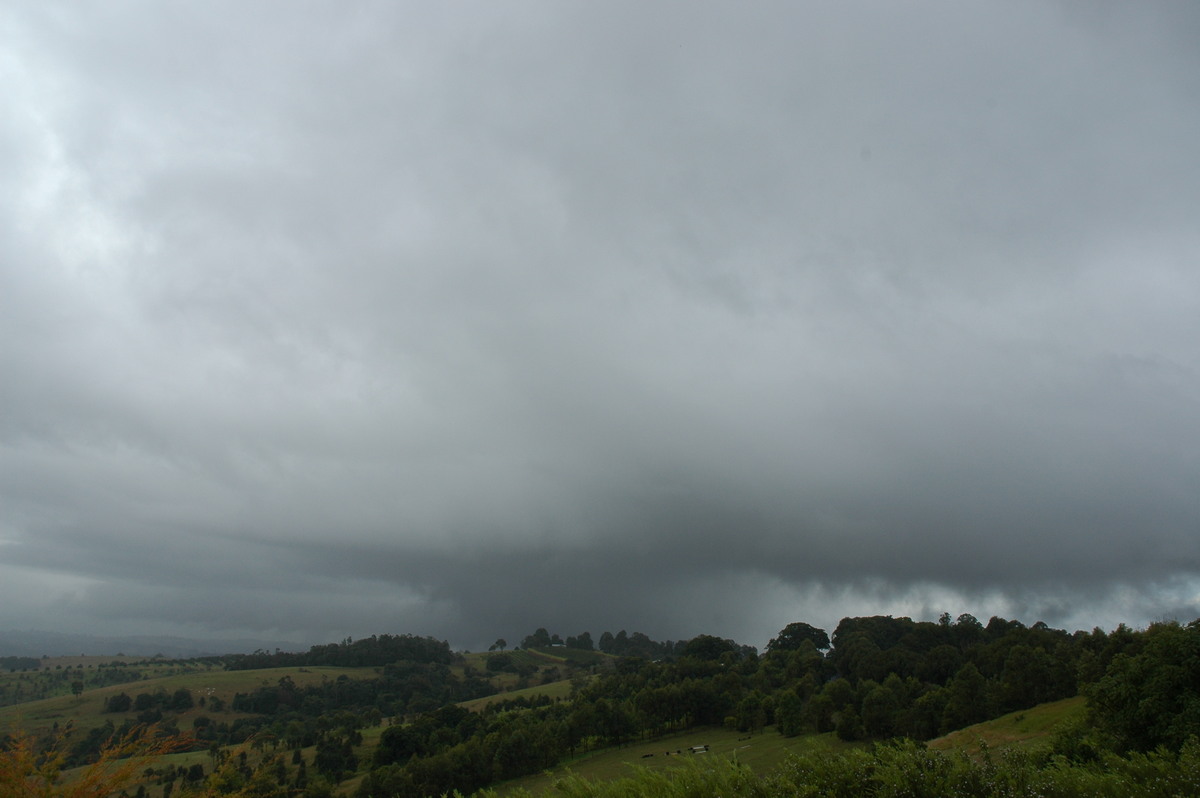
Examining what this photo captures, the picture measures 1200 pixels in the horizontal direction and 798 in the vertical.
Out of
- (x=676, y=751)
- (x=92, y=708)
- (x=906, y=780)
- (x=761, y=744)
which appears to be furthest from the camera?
(x=92, y=708)

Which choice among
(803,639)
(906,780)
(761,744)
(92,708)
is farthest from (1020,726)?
(92,708)

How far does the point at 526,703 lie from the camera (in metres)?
164

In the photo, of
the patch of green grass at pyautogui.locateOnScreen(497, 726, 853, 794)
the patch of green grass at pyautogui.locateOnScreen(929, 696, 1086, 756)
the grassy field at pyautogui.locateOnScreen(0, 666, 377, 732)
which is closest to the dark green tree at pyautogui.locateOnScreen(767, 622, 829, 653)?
the patch of green grass at pyautogui.locateOnScreen(497, 726, 853, 794)

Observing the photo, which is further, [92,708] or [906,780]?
[92,708]

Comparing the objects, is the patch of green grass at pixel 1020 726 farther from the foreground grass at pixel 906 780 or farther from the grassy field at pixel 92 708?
the grassy field at pixel 92 708

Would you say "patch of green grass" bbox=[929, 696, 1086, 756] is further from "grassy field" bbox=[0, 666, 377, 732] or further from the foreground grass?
"grassy field" bbox=[0, 666, 377, 732]

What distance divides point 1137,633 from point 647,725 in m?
83.0

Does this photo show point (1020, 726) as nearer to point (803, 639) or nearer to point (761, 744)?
point (761, 744)

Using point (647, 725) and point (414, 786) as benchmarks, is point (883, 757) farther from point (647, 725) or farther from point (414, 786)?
point (647, 725)

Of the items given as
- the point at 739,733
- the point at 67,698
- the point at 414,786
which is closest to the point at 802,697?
the point at 739,733

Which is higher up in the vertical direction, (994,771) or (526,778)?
(994,771)

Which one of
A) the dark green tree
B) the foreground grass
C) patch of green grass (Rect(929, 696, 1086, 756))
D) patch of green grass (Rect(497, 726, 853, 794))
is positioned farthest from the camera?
the dark green tree

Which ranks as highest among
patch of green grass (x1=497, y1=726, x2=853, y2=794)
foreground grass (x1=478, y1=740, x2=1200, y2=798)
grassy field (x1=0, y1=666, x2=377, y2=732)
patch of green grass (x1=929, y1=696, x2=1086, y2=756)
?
foreground grass (x1=478, y1=740, x2=1200, y2=798)

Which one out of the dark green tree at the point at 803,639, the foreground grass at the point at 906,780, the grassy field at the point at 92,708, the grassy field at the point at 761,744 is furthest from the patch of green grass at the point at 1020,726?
the grassy field at the point at 92,708
